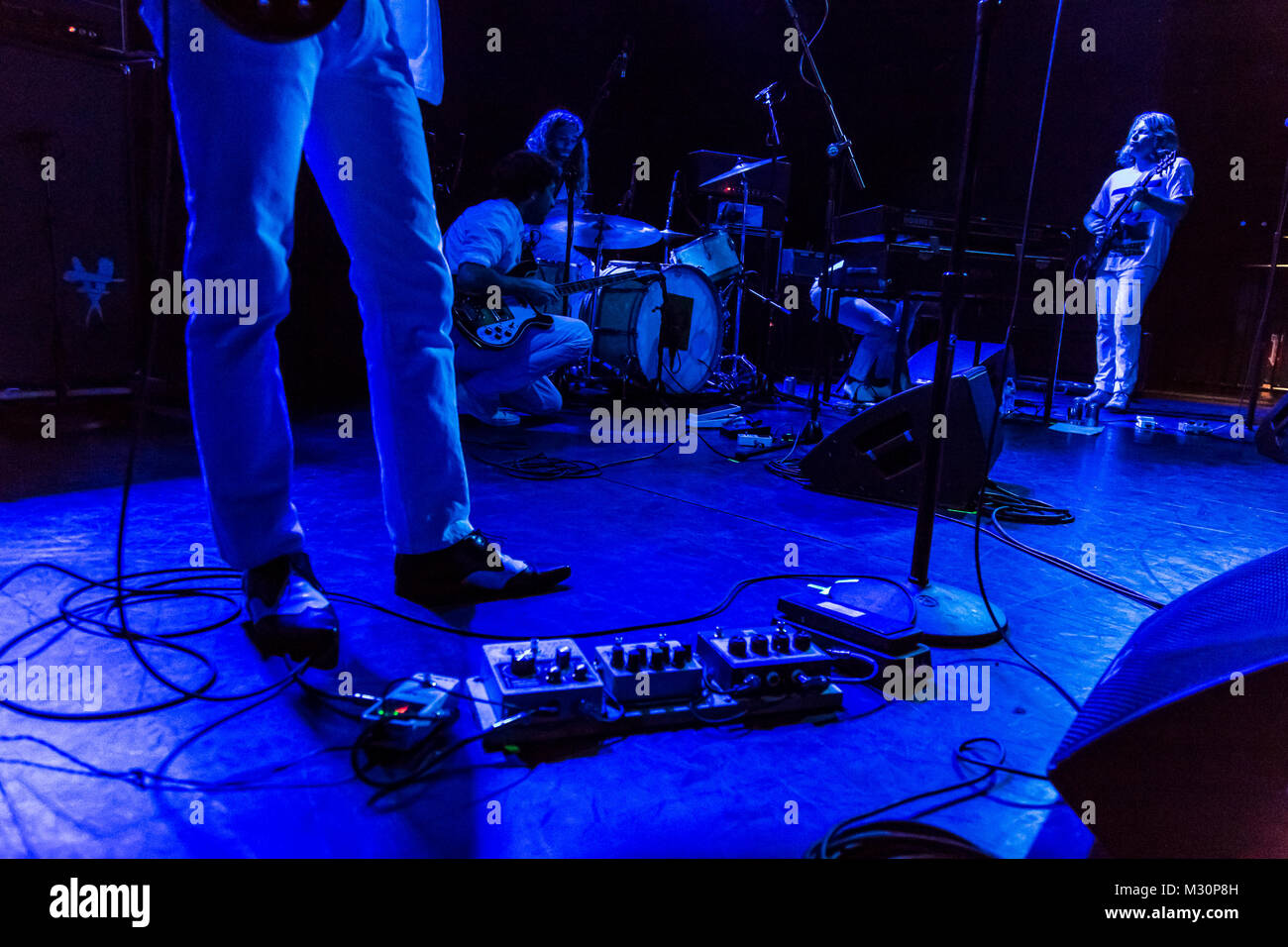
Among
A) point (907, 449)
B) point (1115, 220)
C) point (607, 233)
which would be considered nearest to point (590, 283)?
point (607, 233)

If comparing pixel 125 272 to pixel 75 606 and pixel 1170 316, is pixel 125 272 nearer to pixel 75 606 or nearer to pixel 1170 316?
pixel 75 606

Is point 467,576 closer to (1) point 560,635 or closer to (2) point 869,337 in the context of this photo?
(1) point 560,635

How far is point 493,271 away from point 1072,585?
274 centimetres

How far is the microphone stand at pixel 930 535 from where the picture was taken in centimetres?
149

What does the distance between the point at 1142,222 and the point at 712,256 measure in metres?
3.16

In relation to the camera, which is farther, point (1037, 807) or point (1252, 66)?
point (1252, 66)

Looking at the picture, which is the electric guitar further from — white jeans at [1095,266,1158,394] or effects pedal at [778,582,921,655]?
white jeans at [1095,266,1158,394]

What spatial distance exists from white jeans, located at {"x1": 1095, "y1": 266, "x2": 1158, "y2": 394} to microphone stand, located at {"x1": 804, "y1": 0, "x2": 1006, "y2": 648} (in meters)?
5.17

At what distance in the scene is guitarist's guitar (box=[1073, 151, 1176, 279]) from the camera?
18.1 ft

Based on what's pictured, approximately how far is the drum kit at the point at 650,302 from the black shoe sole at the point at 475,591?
3018 mm

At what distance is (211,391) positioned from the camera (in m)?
1.30

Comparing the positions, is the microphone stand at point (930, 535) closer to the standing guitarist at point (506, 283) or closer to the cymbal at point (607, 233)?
the standing guitarist at point (506, 283)
